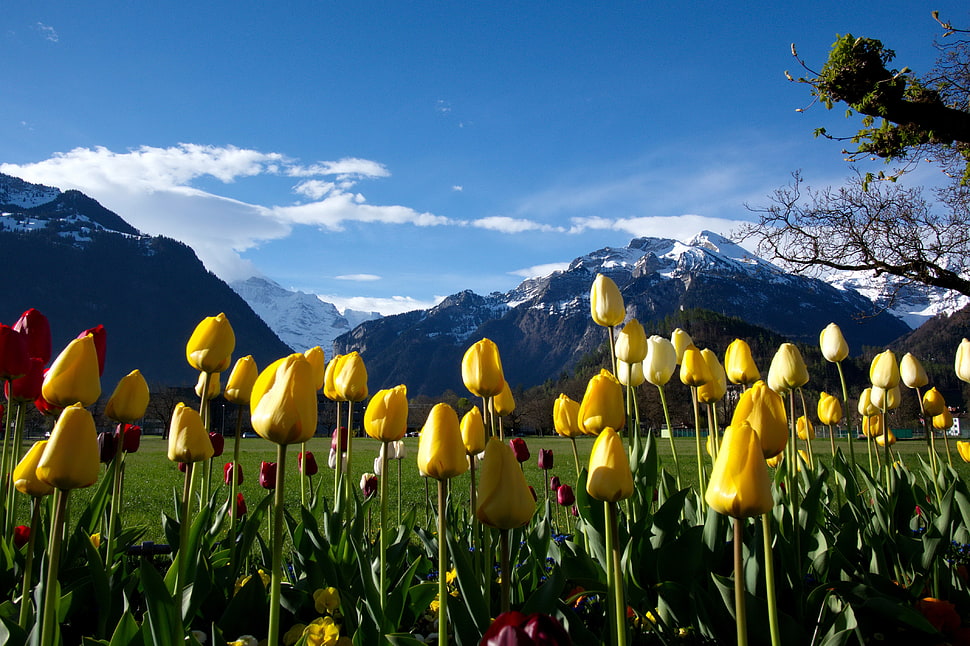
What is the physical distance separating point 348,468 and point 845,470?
2978 millimetres

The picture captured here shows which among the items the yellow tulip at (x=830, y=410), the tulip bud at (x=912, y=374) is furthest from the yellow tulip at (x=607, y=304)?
the yellow tulip at (x=830, y=410)

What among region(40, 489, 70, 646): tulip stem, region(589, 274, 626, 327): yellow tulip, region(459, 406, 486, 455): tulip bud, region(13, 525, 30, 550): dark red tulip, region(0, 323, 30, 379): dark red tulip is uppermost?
region(589, 274, 626, 327): yellow tulip

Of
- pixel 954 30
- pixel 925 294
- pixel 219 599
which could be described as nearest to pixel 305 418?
pixel 219 599

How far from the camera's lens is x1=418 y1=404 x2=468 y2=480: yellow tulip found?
5.57ft

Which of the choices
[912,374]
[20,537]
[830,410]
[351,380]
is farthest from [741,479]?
[830,410]

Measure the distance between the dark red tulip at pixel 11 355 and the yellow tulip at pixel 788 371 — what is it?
9.72ft

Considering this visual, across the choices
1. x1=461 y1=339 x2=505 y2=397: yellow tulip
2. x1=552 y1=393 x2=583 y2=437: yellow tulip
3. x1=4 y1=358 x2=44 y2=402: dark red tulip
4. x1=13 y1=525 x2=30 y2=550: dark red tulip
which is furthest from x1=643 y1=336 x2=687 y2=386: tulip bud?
x1=13 y1=525 x2=30 y2=550: dark red tulip

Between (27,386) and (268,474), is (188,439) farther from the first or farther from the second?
(268,474)

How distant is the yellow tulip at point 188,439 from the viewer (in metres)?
1.97

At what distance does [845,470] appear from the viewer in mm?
3863

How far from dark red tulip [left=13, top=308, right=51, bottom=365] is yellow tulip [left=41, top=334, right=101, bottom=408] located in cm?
48

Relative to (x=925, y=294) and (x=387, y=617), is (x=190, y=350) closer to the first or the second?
(x=387, y=617)

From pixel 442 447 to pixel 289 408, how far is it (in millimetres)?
418

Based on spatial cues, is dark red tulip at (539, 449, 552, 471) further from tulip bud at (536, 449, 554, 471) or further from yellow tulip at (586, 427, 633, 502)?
yellow tulip at (586, 427, 633, 502)
